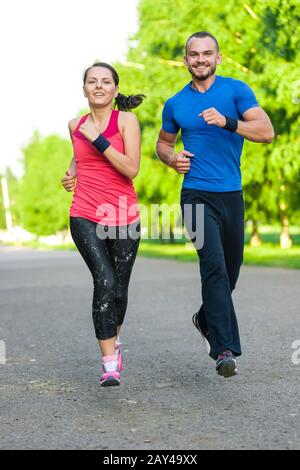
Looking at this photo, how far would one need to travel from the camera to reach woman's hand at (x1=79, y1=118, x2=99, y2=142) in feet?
16.4

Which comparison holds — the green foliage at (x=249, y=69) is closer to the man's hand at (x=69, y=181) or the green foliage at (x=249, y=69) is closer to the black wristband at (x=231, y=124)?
the man's hand at (x=69, y=181)

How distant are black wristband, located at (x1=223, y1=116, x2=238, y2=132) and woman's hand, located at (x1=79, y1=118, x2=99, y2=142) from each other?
0.76 metres

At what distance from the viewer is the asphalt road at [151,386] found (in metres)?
4.15

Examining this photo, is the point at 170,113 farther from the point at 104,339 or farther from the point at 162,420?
the point at 162,420

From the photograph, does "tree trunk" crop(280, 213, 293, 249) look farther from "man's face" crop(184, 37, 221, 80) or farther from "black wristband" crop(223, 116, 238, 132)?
"black wristband" crop(223, 116, 238, 132)

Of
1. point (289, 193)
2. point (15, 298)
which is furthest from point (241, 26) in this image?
point (15, 298)

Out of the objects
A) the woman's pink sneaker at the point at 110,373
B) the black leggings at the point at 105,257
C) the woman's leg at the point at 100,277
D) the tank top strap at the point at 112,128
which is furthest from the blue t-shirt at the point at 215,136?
the woman's pink sneaker at the point at 110,373

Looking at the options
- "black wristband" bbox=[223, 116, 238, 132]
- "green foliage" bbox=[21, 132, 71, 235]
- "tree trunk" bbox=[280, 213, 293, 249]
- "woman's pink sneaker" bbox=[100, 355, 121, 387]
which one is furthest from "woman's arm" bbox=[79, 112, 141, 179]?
"green foliage" bbox=[21, 132, 71, 235]

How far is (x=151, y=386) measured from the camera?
5469 millimetres

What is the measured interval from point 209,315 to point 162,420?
0.91 m

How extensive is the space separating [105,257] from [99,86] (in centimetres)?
104

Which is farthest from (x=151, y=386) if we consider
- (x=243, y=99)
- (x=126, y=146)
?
(x=243, y=99)

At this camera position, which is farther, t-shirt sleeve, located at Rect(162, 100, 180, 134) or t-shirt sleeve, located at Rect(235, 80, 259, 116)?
t-shirt sleeve, located at Rect(162, 100, 180, 134)

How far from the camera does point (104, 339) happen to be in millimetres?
5258
